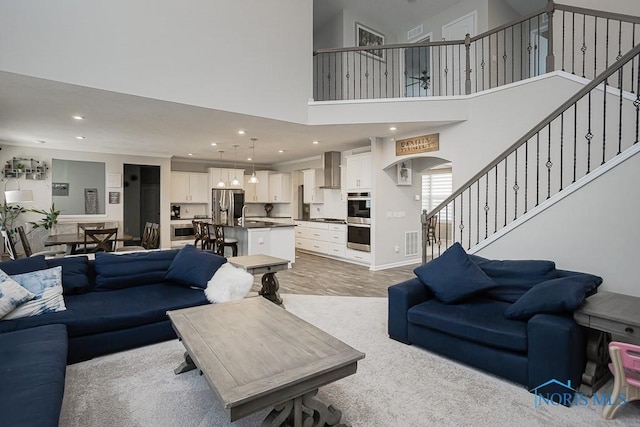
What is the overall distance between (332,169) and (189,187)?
4354mm

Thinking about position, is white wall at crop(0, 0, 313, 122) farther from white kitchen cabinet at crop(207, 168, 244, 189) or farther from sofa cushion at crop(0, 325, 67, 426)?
white kitchen cabinet at crop(207, 168, 244, 189)

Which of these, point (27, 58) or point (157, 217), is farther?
point (157, 217)

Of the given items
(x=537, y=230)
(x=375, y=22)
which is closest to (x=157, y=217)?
(x=375, y=22)

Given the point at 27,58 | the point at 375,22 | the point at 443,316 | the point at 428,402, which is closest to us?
the point at 428,402

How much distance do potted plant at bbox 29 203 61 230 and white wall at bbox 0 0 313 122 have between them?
4.39 metres

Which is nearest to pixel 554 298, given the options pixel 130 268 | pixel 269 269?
pixel 269 269

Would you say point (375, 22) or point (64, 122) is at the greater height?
point (375, 22)

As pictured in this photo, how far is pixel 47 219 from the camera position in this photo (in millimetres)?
6750

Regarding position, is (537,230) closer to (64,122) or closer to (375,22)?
(375,22)

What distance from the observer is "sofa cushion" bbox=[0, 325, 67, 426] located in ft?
4.63

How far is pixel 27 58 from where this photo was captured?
3.31m

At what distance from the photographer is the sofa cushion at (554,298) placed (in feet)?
7.20

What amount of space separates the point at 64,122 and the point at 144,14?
2581mm

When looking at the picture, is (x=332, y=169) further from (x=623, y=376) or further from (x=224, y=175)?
(x=623, y=376)
